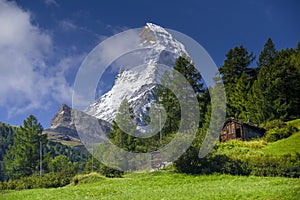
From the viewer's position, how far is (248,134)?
131 feet

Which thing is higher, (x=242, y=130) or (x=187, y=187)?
(x=242, y=130)

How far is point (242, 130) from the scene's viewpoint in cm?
3991

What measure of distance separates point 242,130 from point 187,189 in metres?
24.4

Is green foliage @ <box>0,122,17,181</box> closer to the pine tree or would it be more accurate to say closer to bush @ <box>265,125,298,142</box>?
the pine tree

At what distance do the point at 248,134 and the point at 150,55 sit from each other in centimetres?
2141

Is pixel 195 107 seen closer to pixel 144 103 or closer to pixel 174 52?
pixel 144 103

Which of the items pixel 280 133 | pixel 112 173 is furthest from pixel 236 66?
pixel 112 173

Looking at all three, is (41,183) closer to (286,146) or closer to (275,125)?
(286,146)

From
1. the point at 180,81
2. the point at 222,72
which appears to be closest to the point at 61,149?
the point at 222,72

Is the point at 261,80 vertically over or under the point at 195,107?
over

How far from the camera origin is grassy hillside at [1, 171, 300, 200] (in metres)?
14.0

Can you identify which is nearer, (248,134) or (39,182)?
(39,182)

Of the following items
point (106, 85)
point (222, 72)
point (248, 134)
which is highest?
point (222, 72)

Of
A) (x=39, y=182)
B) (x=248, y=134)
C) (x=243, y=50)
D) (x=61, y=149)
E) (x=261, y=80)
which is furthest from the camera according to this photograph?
(x=61, y=149)
